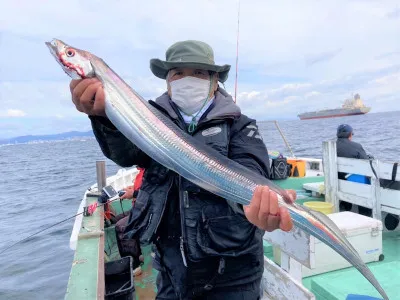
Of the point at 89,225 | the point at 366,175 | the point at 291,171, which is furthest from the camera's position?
the point at 291,171

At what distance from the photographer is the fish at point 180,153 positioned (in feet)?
7.13

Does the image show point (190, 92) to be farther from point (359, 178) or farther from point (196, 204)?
point (359, 178)

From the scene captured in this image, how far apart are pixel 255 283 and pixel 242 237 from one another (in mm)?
395

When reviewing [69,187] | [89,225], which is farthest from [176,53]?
[69,187]

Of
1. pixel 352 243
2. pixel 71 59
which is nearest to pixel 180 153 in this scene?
pixel 71 59

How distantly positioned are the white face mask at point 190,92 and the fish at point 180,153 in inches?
17.8

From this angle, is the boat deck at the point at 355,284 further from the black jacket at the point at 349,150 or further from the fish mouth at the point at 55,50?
the black jacket at the point at 349,150

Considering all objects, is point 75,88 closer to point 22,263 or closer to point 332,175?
point 332,175

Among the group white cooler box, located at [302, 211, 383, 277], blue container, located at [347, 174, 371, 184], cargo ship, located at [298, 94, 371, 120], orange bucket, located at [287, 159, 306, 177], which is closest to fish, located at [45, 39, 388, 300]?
white cooler box, located at [302, 211, 383, 277]

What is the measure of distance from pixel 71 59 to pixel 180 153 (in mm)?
903

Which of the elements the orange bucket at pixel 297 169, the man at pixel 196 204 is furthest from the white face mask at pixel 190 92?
the orange bucket at pixel 297 169

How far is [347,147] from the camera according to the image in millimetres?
7715

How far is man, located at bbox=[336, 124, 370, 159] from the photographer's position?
7672mm

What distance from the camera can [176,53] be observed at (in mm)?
2557
